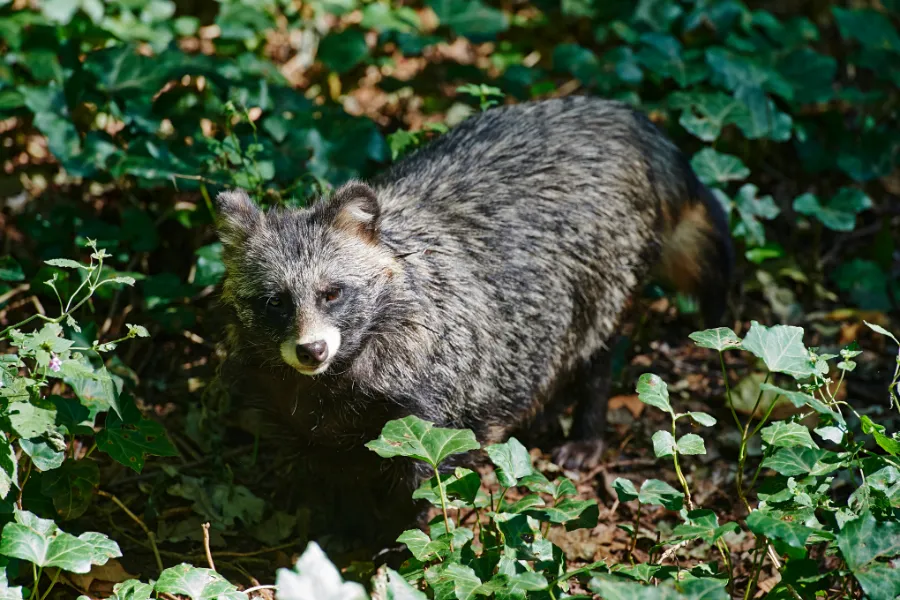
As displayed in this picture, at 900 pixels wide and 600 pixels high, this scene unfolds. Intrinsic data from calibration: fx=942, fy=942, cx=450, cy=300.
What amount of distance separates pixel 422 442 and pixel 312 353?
0.68 meters

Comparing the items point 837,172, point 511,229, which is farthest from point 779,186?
point 511,229

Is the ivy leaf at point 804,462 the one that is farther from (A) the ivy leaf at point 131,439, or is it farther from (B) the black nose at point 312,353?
(A) the ivy leaf at point 131,439

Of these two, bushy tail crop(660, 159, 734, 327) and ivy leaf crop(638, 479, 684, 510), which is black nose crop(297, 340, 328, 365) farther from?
bushy tail crop(660, 159, 734, 327)

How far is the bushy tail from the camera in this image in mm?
6270

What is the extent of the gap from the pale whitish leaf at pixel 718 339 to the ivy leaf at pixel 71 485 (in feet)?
10.1

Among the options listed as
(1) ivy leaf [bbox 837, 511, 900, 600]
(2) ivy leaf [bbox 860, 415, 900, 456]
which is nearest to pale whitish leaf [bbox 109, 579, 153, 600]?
(1) ivy leaf [bbox 837, 511, 900, 600]

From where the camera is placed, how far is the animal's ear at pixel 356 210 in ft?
15.8

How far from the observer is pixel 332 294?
4773 mm

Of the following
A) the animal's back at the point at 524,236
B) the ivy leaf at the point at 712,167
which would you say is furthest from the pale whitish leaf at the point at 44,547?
the ivy leaf at the point at 712,167

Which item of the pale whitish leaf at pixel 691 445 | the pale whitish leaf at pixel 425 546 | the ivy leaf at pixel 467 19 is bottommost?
the pale whitish leaf at pixel 425 546

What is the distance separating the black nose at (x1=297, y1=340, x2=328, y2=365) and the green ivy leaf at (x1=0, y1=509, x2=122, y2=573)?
117 cm

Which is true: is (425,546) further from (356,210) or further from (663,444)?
(356,210)

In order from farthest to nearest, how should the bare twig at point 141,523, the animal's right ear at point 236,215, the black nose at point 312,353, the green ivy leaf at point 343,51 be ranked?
the green ivy leaf at point 343,51
the bare twig at point 141,523
the animal's right ear at point 236,215
the black nose at point 312,353

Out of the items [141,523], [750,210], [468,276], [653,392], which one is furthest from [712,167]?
[141,523]
